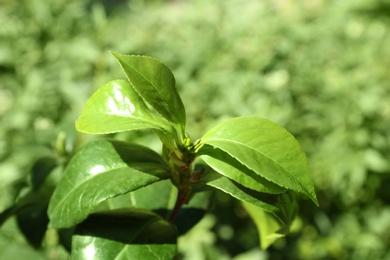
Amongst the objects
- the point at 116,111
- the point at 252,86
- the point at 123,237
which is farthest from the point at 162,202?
the point at 252,86

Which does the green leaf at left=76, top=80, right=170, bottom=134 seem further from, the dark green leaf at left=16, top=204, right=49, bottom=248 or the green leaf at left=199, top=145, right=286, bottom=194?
the dark green leaf at left=16, top=204, right=49, bottom=248


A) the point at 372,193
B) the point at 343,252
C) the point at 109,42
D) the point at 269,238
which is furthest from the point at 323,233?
the point at 269,238

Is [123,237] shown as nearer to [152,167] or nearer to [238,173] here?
[152,167]

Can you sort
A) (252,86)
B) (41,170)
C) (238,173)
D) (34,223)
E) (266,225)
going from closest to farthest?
(238,173) → (266,225) → (34,223) → (41,170) → (252,86)

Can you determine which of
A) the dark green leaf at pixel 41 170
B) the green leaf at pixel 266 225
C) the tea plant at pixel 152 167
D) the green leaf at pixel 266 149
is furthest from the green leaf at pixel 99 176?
the dark green leaf at pixel 41 170

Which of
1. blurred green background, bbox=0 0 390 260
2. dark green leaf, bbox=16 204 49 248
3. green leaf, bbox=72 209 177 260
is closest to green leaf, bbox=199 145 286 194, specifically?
green leaf, bbox=72 209 177 260
